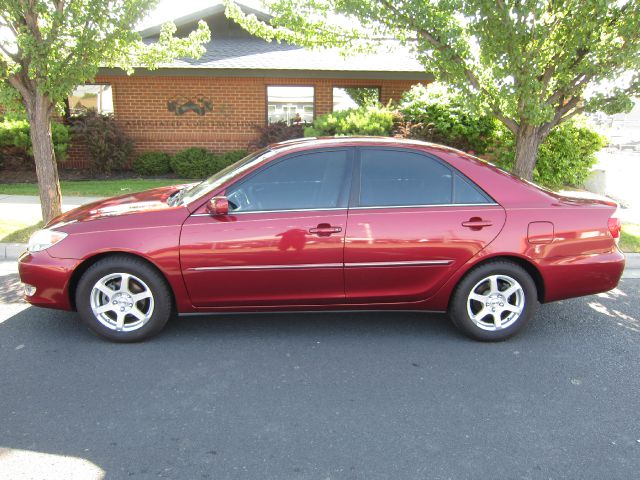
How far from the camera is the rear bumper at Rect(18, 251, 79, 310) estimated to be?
4199mm

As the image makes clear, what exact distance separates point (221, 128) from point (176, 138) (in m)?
1.13

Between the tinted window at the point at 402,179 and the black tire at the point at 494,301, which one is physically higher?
the tinted window at the point at 402,179

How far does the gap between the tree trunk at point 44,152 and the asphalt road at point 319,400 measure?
280cm

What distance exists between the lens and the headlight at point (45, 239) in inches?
168

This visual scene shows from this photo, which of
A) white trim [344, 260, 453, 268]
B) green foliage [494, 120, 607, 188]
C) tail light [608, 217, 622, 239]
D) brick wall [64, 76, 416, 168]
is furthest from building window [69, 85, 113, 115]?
tail light [608, 217, 622, 239]

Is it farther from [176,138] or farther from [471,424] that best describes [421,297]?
[176,138]

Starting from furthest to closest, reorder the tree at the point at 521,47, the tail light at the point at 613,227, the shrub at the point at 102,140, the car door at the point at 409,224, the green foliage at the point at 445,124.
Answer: the shrub at the point at 102,140 → the green foliage at the point at 445,124 → the tree at the point at 521,47 → the tail light at the point at 613,227 → the car door at the point at 409,224

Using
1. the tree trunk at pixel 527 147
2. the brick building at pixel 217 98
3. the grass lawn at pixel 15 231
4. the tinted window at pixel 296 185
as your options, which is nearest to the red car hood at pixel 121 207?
the tinted window at pixel 296 185

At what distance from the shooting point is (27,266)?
429cm

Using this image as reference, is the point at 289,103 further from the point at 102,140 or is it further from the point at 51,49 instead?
the point at 51,49

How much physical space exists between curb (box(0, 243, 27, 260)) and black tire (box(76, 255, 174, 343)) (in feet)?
10.4

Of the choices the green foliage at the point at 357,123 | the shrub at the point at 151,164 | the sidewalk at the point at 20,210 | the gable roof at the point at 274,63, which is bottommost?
the sidewalk at the point at 20,210

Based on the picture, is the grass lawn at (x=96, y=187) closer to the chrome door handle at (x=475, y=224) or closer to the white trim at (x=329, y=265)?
the white trim at (x=329, y=265)

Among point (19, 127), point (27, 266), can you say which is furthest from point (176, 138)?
point (27, 266)
